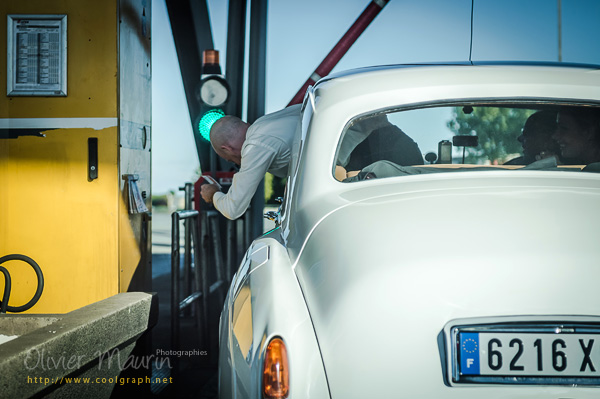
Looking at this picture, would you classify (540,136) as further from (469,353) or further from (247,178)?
(247,178)

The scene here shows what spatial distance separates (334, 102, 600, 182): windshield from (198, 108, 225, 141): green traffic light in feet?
10.5

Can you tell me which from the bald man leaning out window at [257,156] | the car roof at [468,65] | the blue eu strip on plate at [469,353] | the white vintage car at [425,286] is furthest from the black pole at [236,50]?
the blue eu strip on plate at [469,353]

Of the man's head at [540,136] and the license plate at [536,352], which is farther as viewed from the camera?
the man's head at [540,136]

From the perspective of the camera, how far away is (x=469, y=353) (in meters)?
1.54

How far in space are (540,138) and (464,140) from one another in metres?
0.33

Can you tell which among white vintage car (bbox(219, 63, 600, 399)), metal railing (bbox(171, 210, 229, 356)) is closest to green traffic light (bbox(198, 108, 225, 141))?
metal railing (bbox(171, 210, 229, 356))

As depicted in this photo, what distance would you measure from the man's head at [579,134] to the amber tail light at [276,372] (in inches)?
64.3

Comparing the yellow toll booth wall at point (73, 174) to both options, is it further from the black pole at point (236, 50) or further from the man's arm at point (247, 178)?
the black pole at point (236, 50)

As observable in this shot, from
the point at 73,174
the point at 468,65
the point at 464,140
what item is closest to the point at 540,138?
the point at 464,140

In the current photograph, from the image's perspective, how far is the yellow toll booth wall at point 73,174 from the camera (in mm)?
4543

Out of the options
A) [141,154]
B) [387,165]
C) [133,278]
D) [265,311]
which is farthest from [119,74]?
[265,311]

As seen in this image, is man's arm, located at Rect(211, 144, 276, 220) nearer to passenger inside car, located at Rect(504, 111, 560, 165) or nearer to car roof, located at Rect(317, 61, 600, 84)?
car roof, located at Rect(317, 61, 600, 84)

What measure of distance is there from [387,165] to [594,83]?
90cm

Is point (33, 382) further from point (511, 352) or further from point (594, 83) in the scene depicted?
point (594, 83)
